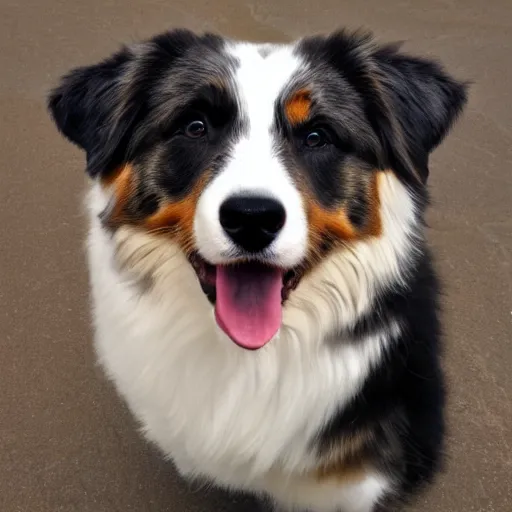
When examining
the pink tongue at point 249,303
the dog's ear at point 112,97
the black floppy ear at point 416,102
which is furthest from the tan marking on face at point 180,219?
the black floppy ear at point 416,102

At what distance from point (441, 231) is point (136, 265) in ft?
6.95

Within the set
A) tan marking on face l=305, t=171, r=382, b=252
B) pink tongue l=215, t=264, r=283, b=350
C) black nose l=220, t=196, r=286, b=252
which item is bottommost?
pink tongue l=215, t=264, r=283, b=350

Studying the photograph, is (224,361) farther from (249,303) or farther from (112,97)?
(112,97)

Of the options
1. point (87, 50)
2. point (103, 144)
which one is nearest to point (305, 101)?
point (103, 144)

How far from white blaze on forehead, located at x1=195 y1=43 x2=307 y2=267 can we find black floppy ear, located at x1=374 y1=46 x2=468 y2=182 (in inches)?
11.2

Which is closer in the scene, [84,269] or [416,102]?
[416,102]

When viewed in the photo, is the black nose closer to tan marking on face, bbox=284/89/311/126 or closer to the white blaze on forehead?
the white blaze on forehead

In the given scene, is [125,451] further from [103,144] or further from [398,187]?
[398,187]

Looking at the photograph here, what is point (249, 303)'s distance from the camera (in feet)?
5.69

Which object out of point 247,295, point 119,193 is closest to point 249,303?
point 247,295

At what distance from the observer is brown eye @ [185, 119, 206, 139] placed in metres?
1.83

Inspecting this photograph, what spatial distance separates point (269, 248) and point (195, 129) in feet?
1.48

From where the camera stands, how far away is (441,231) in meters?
3.51

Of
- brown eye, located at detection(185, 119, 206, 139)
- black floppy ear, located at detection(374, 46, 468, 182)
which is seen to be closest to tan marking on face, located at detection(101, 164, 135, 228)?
brown eye, located at detection(185, 119, 206, 139)
